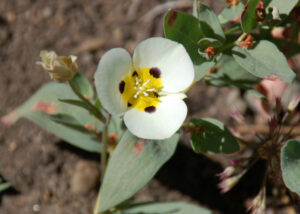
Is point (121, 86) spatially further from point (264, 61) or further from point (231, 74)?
point (231, 74)

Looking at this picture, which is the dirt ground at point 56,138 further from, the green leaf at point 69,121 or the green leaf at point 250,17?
the green leaf at point 250,17

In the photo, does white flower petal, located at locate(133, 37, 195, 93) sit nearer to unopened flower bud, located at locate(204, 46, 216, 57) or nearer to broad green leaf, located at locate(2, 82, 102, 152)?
unopened flower bud, located at locate(204, 46, 216, 57)

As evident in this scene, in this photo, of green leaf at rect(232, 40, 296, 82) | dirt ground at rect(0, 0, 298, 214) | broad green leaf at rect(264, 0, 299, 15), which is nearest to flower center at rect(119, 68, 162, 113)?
green leaf at rect(232, 40, 296, 82)

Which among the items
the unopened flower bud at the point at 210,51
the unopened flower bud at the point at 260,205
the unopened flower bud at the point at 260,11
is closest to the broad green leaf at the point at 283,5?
the unopened flower bud at the point at 260,11

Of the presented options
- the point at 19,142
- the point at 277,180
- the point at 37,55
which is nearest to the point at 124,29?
the point at 37,55

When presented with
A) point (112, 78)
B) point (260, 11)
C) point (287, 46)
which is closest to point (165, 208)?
point (112, 78)

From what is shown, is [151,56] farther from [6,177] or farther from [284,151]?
[6,177]
